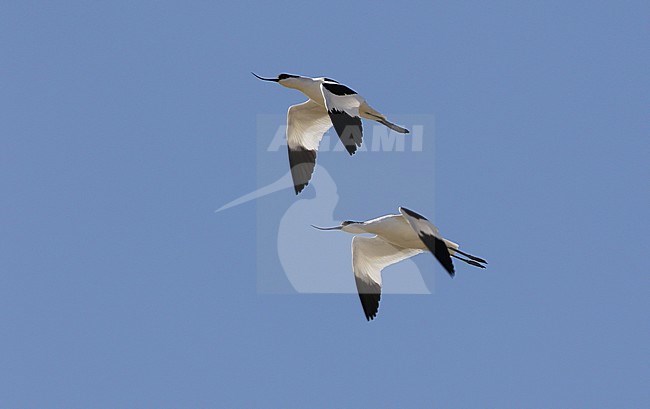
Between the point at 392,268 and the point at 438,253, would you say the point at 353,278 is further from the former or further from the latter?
the point at 438,253

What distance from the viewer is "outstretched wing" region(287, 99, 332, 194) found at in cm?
1656

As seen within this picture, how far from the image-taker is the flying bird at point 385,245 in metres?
14.4

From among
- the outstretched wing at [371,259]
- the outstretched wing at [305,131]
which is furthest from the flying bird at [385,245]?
the outstretched wing at [305,131]

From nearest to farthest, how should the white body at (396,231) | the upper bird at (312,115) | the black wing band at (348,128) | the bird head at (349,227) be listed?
the black wing band at (348,128) < the white body at (396,231) < the upper bird at (312,115) < the bird head at (349,227)

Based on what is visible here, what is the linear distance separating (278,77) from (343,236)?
6.25 feet

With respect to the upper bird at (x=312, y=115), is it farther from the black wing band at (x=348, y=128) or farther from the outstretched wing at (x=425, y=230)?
the outstretched wing at (x=425, y=230)

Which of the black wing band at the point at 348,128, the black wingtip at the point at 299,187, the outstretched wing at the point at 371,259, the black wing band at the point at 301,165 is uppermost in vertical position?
the black wing band at the point at 348,128

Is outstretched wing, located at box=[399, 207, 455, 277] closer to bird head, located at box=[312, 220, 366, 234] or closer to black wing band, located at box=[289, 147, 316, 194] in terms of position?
bird head, located at box=[312, 220, 366, 234]

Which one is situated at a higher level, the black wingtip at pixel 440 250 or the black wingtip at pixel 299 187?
the black wingtip at pixel 299 187

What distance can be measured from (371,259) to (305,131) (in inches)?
69.2

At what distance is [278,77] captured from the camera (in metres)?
16.7

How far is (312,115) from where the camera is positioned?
16797 mm

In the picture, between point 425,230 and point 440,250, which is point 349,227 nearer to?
point 425,230

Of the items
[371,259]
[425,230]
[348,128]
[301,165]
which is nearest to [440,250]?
[425,230]
